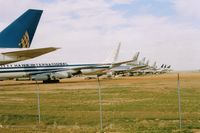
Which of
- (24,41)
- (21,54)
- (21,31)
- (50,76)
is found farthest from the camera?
(50,76)

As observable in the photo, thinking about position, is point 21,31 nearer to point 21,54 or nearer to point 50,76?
point 21,54

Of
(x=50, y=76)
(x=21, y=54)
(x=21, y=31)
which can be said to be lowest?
(x=50, y=76)

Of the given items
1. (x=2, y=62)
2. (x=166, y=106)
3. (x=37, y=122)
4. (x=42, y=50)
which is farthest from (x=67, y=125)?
(x=2, y=62)

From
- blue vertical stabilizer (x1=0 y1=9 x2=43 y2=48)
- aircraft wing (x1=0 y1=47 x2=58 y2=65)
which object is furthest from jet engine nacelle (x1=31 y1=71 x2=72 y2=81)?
aircraft wing (x1=0 y1=47 x2=58 y2=65)

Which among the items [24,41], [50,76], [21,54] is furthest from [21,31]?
[50,76]

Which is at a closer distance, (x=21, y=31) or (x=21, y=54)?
(x=21, y=54)

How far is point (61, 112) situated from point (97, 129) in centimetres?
570

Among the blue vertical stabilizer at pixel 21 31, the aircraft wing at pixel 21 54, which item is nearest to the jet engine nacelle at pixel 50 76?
the blue vertical stabilizer at pixel 21 31

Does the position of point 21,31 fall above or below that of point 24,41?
above

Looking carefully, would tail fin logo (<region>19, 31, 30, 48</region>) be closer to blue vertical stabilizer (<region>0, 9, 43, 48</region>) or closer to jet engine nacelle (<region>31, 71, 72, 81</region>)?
blue vertical stabilizer (<region>0, 9, 43, 48</region>)

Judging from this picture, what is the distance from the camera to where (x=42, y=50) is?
27094 mm

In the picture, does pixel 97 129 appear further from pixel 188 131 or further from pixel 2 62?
pixel 2 62

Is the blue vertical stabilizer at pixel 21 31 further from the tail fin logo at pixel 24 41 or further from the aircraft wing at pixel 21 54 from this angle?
the aircraft wing at pixel 21 54

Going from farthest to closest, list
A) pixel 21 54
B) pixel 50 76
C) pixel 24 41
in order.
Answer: pixel 50 76 → pixel 24 41 → pixel 21 54
